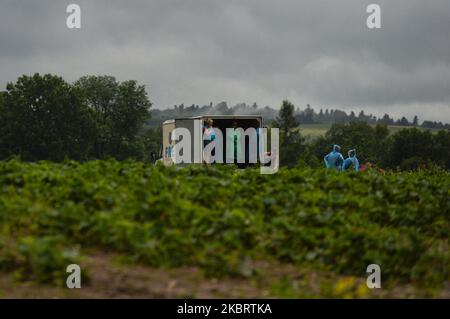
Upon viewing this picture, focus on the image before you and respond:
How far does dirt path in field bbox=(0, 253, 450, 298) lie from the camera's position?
8.48 meters

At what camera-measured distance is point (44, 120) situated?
269 feet

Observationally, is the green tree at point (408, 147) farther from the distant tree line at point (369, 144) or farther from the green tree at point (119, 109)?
the green tree at point (119, 109)

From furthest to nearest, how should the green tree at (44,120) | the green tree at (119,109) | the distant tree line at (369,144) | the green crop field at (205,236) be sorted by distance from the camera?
the distant tree line at (369,144) < the green tree at (119,109) < the green tree at (44,120) < the green crop field at (205,236)

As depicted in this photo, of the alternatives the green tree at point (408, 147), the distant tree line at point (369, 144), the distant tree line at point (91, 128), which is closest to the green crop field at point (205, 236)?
the distant tree line at point (91, 128)

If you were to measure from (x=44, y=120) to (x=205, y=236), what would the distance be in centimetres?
7476

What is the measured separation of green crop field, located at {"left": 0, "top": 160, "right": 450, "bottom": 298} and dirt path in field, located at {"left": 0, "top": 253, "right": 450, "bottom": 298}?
0.01 metres

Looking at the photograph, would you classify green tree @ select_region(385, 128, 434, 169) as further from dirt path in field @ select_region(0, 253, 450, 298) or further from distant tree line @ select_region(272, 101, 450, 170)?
dirt path in field @ select_region(0, 253, 450, 298)

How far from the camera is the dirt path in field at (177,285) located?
8484 mm

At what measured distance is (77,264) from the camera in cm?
879

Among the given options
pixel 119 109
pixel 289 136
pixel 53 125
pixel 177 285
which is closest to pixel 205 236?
pixel 177 285

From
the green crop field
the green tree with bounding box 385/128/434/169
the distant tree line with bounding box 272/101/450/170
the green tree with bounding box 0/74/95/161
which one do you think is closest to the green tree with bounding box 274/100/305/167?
the distant tree line with bounding box 272/101/450/170

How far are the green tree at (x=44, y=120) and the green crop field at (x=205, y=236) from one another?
69.4m
